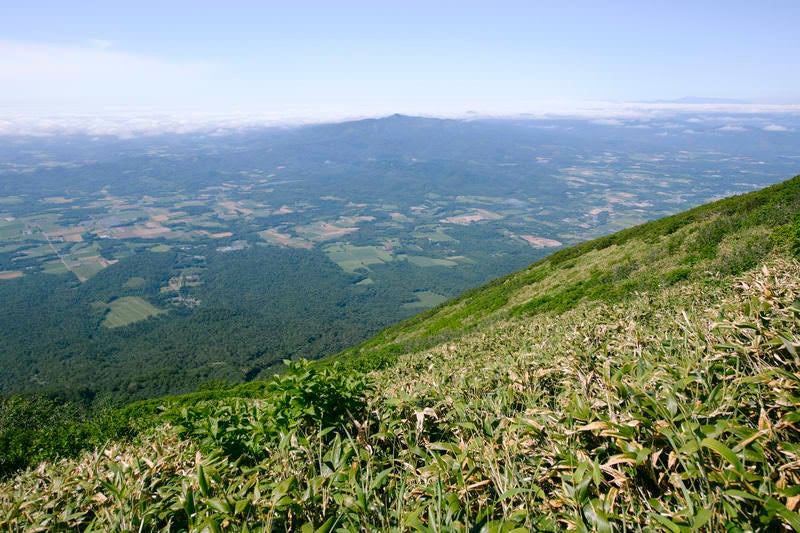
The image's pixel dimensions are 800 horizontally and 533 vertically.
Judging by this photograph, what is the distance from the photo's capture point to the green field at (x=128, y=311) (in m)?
102

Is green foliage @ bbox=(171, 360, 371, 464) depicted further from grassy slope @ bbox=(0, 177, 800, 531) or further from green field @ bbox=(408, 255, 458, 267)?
green field @ bbox=(408, 255, 458, 267)

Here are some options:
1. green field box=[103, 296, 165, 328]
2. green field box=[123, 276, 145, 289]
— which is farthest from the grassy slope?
green field box=[123, 276, 145, 289]

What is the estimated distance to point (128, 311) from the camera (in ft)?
356

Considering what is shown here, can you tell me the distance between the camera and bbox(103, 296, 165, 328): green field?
101562mm

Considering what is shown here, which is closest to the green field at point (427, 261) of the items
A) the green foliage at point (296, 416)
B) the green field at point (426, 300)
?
the green field at point (426, 300)

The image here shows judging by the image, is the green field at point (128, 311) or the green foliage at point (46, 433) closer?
the green foliage at point (46, 433)

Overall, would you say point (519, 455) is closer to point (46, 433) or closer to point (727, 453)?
point (727, 453)

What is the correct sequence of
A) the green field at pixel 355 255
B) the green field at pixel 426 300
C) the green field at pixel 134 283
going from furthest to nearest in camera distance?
the green field at pixel 355 255 < the green field at pixel 134 283 < the green field at pixel 426 300

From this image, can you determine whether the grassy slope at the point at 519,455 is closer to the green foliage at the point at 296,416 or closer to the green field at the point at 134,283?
the green foliage at the point at 296,416

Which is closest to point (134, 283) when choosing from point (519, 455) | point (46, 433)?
point (46, 433)


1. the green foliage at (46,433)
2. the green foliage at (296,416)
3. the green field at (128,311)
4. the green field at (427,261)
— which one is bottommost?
the green field at (128,311)

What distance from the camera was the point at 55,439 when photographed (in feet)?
43.9

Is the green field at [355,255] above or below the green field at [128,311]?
above

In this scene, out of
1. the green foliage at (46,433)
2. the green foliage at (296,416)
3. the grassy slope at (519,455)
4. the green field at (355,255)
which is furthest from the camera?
the green field at (355,255)
